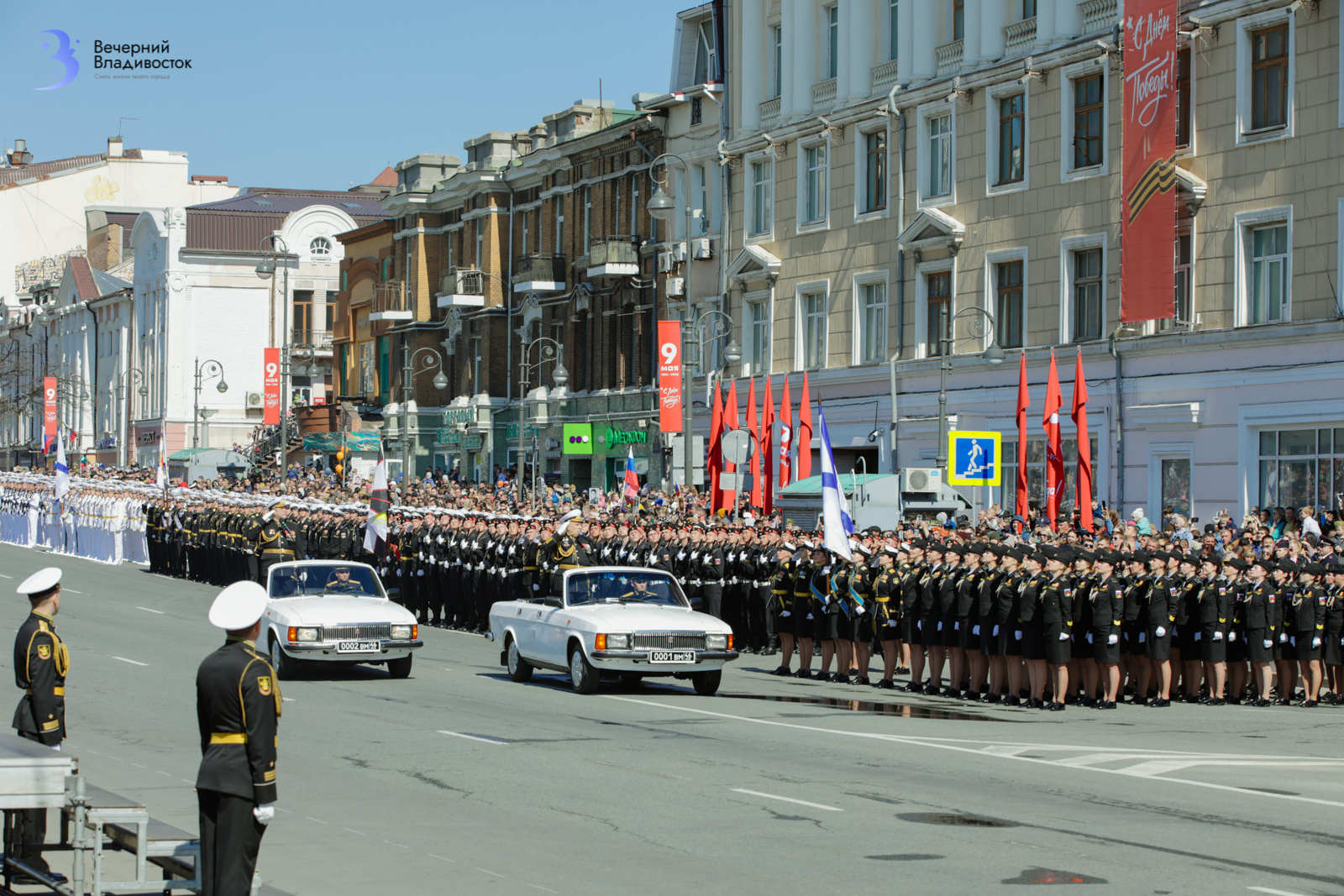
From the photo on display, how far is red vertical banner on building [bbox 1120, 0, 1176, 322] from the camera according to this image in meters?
30.5

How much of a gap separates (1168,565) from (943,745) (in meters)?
5.43

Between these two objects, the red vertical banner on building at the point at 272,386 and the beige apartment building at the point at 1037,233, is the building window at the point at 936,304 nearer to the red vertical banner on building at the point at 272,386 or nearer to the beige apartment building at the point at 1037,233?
the beige apartment building at the point at 1037,233

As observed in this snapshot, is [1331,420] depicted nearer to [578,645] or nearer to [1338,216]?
[1338,216]

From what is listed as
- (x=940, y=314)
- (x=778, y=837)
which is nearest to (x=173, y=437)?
(x=940, y=314)

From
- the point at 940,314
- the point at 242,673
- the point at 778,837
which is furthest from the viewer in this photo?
the point at 940,314

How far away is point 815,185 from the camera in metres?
42.8

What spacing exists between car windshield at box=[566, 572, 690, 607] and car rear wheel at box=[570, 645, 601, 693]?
2.14ft

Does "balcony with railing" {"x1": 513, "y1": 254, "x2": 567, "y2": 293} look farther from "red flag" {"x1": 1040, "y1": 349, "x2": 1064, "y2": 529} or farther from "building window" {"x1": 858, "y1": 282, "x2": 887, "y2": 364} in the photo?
"red flag" {"x1": 1040, "y1": 349, "x2": 1064, "y2": 529}

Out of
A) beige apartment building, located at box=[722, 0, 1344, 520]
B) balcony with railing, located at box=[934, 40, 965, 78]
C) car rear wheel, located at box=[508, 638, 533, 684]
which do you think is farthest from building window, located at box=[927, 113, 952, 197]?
car rear wheel, located at box=[508, 638, 533, 684]

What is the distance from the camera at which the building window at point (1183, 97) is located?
104 feet

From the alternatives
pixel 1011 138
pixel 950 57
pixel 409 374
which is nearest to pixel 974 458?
pixel 1011 138

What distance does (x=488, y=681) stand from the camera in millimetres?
22000

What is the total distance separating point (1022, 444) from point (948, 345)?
293 inches

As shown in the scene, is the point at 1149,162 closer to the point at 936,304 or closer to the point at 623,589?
the point at 936,304
